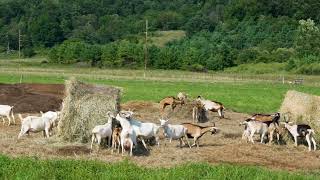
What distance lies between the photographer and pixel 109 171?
15.1m

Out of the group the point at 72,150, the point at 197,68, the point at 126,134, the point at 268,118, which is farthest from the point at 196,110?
the point at 197,68

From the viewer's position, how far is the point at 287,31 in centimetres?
13625

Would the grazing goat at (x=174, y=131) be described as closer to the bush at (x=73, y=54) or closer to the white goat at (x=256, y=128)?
the white goat at (x=256, y=128)

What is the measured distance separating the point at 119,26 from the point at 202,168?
166 metres

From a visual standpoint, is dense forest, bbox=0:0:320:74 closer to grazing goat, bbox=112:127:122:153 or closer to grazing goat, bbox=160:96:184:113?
grazing goat, bbox=160:96:184:113

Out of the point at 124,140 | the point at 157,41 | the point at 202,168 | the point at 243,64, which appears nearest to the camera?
the point at 202,168

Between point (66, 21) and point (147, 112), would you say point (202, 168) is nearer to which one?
point (147, 112)

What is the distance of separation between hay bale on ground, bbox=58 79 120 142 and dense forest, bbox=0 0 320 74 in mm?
80271

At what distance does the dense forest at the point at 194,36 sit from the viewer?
4488 inches

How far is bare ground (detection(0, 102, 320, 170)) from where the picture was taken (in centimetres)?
1838

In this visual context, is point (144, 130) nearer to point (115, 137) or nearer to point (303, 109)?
point (115, 137)

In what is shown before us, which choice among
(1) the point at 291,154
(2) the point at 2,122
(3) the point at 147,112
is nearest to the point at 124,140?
(1) the point at 291,154

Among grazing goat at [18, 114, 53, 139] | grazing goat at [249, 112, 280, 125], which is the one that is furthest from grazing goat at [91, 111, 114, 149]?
grazing goat at [249, 112, 280, 125]

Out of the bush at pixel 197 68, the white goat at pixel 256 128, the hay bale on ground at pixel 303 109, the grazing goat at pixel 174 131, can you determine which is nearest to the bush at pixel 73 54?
the bush at pixel 197 68
